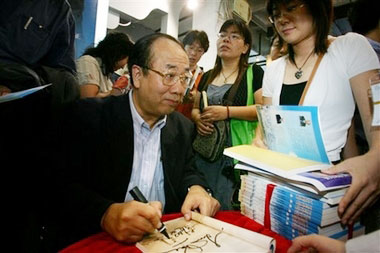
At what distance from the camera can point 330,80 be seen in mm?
889

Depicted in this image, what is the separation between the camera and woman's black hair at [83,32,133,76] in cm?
193

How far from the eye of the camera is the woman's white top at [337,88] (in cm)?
85

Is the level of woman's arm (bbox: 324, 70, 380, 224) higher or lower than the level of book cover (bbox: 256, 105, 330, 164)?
lower

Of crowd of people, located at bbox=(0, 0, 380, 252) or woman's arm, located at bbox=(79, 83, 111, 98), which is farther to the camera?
woman's arm, located at bbox=(79, 83, 111, 98)

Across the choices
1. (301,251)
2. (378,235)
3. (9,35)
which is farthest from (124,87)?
(378,235)

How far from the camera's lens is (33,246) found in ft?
3.23

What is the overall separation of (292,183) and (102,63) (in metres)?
1.64

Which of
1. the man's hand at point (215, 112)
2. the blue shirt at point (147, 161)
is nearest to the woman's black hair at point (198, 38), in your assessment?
the man's hand at point (215, 112)

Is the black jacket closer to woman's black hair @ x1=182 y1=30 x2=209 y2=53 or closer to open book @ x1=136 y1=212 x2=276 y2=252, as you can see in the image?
open book @ x1=136 y1=212 x2=276 y2=252

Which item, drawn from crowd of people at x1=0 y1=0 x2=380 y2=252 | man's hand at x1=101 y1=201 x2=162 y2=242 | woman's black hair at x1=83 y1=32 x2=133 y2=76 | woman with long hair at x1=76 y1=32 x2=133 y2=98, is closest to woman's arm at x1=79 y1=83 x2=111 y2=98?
woman with long hair at x1=76 y1=32 x2=133 y2=98

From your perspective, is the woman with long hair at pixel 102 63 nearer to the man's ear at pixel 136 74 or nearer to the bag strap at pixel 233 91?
the man's ear at pixel 136 74

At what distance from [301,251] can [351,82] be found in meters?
0.56

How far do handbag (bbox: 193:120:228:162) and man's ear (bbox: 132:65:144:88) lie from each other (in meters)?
0.55

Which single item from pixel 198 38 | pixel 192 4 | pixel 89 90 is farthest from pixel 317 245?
pixel 192 4
